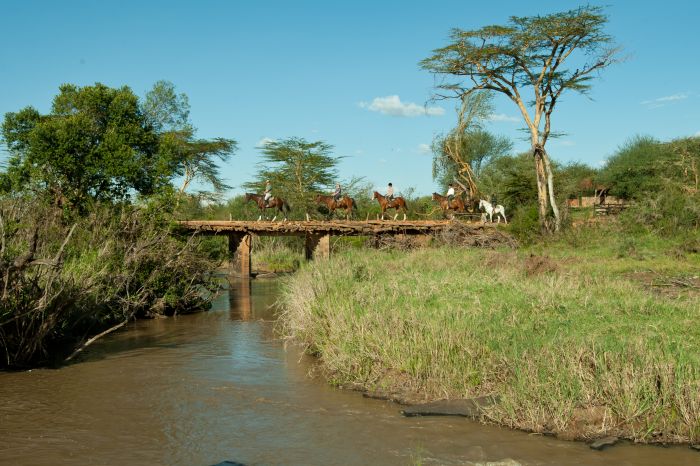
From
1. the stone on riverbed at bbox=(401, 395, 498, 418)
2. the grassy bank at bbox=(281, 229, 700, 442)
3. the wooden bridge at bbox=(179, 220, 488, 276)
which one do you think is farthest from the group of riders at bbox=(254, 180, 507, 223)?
the stone on riverbed at bbox=(401, 395, 498, 418)

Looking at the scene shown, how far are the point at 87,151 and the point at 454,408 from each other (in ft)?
54.2

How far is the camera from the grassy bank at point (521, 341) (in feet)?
21.2

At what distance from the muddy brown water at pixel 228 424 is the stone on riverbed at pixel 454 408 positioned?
0.38 ft

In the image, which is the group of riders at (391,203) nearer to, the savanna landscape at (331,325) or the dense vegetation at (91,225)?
the savanna landscape at (331,325)

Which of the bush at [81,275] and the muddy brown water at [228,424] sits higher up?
the bush at [81,275]

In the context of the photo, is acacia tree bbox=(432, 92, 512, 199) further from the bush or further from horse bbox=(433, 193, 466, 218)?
the bush

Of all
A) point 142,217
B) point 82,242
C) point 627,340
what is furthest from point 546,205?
point 627,340

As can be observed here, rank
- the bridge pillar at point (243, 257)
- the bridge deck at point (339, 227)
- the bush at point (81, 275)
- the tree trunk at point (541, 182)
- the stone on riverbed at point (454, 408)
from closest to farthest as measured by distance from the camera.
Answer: the stone on riverbed at point (454, 408), the bush at point (81, 275), the bridge deck at point (339, 227), the tree trunk at point (541, 182), the bridge pillar at point (243, 257)

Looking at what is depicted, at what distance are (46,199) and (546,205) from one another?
19.3 meters

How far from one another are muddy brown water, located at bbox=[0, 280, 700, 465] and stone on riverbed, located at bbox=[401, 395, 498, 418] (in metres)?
0.12

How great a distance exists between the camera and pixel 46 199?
737 inches

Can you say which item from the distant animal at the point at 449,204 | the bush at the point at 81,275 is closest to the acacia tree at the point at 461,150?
the distant animal at the point at 449,204

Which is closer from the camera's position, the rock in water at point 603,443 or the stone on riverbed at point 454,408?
the rock in water at point 603,443

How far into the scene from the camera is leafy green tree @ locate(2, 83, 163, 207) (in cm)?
1967
